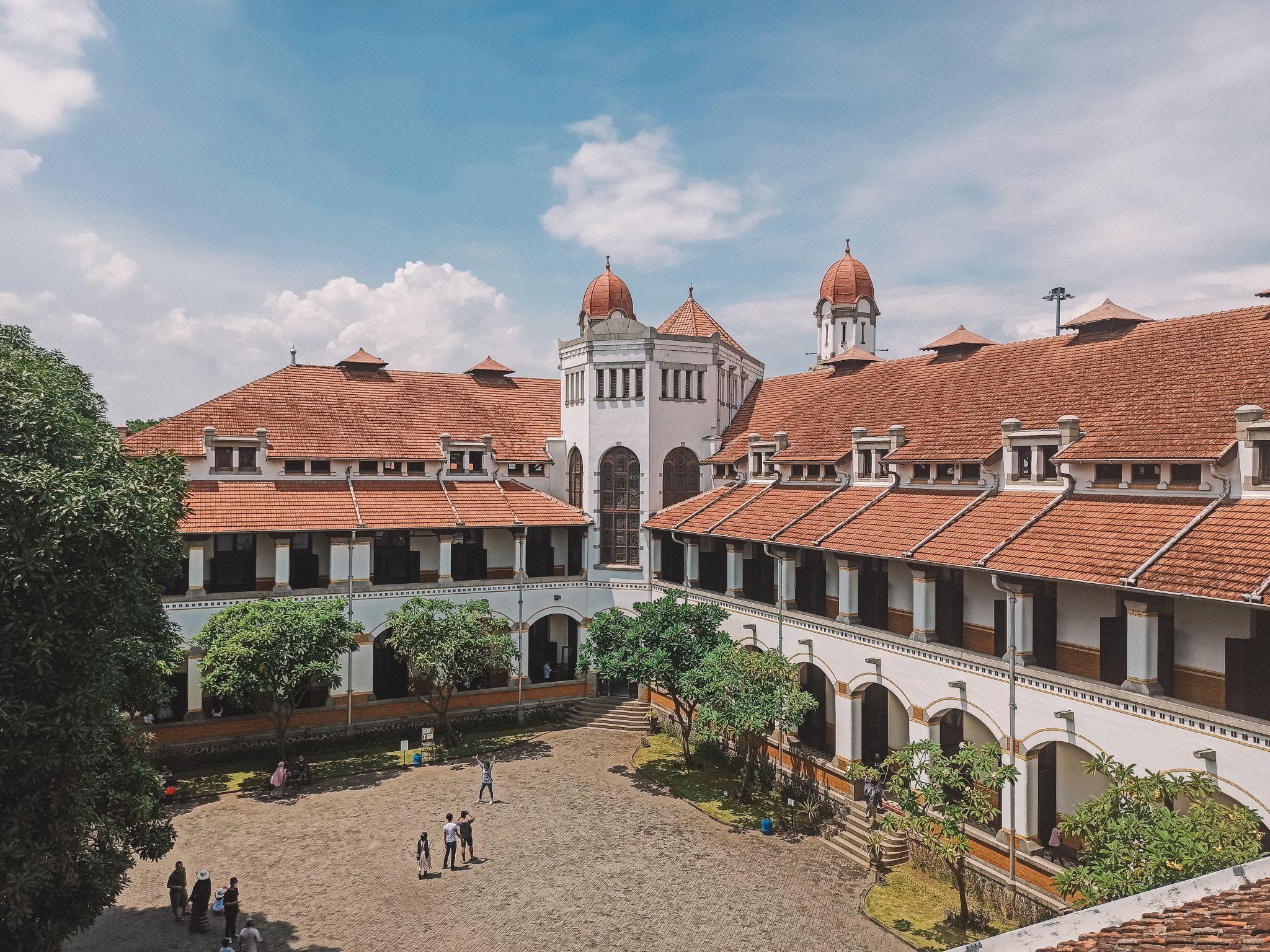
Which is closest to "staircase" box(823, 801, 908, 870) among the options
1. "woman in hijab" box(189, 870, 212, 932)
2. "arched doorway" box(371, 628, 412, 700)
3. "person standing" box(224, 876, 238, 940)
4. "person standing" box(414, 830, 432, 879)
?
"person standing" box(414, 830, 432, 879)

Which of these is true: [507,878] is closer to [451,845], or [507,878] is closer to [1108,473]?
[451,845]

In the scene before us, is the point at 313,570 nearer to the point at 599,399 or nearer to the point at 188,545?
the point at 188,545

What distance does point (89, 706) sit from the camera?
37.9ft

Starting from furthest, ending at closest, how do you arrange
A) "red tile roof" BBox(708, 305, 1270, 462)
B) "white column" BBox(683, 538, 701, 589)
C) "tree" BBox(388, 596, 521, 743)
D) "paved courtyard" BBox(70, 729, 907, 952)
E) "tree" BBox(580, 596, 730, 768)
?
"white column" BBox(683, 538, 701, 589), "tree" BBox(388, 596, 521, 743), "tree" BBox(580, 596, 730, 768), "red tile roof" BBox(708, 305, 1270, 462), "paved courtyard" BBox(70, 729, 907, 952)

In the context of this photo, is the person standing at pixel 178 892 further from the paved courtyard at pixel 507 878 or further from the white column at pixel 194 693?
the white column at pixel 194 693

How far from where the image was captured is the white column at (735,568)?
103 ft

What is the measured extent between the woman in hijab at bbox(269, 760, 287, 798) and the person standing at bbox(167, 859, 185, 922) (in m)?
6.94

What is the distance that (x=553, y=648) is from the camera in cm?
3769

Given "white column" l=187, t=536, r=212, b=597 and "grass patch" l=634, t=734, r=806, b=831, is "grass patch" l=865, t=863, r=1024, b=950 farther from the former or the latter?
"white column" l=187, t=536, r=212, b=597

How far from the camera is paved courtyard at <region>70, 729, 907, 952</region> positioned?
18.9 m

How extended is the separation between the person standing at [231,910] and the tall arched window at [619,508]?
21.3m

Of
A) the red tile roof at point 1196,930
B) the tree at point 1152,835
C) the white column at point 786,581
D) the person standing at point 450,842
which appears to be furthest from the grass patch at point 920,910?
the person standing at point 450,842

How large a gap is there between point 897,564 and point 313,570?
2289 cm

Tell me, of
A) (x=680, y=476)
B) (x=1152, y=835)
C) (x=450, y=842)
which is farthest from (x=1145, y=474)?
(x=680, y=476)
